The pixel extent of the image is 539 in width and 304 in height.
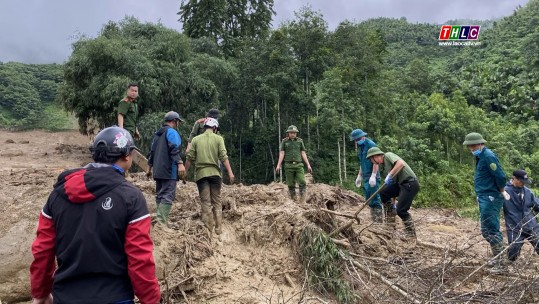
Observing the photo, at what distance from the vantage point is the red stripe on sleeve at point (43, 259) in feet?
7.25

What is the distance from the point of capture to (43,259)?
2240mm

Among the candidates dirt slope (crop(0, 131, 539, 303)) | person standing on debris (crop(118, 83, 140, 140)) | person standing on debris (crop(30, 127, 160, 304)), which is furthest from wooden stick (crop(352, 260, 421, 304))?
person standing on debris (crop(118, 83, 140, 140))

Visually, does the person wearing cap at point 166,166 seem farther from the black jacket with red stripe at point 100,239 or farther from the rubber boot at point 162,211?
the black jacket with red stripe at point 100,239

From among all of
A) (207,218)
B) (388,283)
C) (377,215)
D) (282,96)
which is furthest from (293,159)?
(282,96)

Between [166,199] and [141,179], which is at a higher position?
[166,199]

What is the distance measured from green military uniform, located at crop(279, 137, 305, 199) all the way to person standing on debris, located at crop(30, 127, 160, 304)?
5.81 meters

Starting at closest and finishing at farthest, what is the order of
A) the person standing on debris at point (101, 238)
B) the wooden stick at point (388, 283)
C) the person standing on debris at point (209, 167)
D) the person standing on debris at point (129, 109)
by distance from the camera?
the person standing on debris at point (101, 238), the wooden stick at point (388, 283), the person standing on debris at point (209, 167), the person standing on debris at point (129, 109)

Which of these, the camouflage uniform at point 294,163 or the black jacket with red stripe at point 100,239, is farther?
the camouflage uniform at point 294,163

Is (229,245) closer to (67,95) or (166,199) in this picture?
(166,199)

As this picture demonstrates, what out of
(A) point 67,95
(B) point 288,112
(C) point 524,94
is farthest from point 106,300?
(C) point 524,94

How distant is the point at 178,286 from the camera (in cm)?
436

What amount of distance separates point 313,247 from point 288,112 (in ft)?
56.2

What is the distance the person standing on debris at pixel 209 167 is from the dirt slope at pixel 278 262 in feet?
0.62

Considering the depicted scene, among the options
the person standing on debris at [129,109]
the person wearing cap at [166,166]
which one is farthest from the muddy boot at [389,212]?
the person standing on debris at [129,109]
